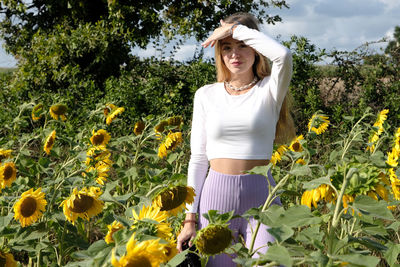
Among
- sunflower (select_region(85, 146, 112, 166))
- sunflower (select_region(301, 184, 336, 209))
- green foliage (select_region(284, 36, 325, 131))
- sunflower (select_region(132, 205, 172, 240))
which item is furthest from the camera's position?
green foliage (select_region(284, 36, 325, 131))

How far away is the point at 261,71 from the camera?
6.52ft

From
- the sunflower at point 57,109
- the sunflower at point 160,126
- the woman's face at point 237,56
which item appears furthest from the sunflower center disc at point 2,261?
the sunflower at point 57,109

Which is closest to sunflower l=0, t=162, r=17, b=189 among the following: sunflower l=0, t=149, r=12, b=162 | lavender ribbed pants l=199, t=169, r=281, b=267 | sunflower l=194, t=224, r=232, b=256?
sunflower l=0, t=149, r=12, b=162

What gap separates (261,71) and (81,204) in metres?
0.89

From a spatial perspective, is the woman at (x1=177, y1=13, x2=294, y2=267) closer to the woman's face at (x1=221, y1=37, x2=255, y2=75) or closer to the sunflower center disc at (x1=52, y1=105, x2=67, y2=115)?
the woman's face at (x1=221, y1=37, x2=255, y2=75)

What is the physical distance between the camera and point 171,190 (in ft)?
4.61

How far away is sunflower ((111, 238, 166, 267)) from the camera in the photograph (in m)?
0.86

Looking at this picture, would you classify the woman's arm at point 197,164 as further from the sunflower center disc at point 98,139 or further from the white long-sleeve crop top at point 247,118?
the sunflower center disc at point 98,139

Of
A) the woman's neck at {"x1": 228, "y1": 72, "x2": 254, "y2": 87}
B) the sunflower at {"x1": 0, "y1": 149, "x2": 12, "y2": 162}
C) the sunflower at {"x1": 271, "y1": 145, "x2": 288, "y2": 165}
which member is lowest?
the sunflower at {"x1": 271, "y1": 145, "x2": 288, "y2": 165}

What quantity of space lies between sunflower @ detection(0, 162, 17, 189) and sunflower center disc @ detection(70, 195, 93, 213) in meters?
0.71

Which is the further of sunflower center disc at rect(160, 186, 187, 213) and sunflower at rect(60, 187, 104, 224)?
sunflower at rect(60, 187, 104, 224)

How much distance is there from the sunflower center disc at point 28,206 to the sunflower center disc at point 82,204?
0.65ft

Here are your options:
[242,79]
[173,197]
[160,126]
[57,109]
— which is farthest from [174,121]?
[173,197]

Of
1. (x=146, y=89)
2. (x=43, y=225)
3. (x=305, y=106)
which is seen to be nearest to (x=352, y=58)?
(x=305, y=106)
